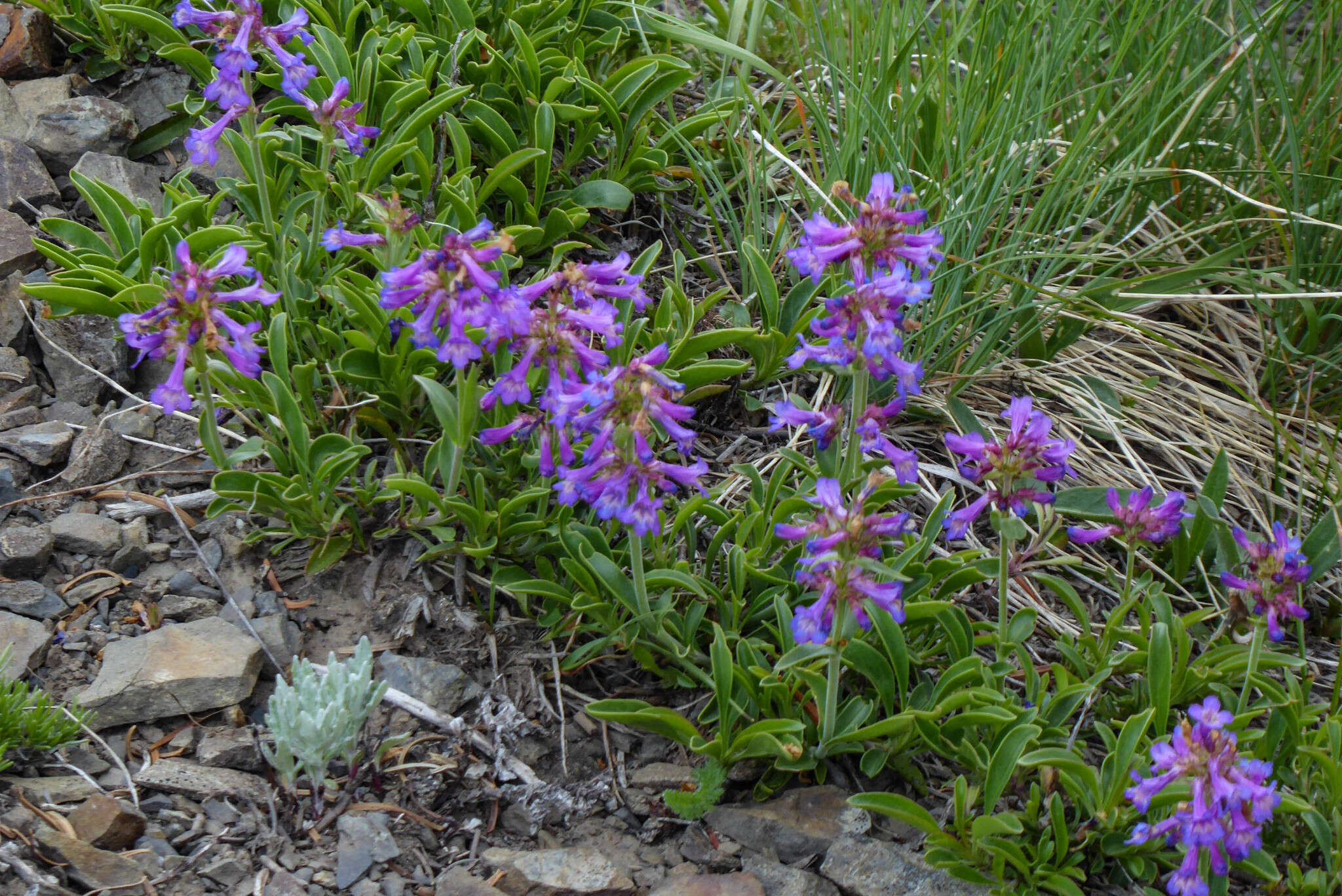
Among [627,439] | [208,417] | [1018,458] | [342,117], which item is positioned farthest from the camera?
[342,117]

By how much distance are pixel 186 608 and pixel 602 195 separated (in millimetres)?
2000

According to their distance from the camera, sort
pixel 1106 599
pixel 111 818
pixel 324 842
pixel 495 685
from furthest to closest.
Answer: pixel 1106 599
pixel 495 685
pixel 324 842
pixel 111 818

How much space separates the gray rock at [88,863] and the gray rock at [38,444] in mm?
1320

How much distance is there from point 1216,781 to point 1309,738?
2.39 ft

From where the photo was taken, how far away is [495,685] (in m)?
2.87

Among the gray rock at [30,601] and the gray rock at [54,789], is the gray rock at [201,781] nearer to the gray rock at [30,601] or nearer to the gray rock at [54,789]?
the gray rock at [54,789]

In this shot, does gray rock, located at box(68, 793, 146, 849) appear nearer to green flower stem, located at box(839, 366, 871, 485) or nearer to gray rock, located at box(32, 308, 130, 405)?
gray rock, located at box(32, 308, 130, 405)

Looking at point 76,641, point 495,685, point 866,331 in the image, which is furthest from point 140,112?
point 866,331

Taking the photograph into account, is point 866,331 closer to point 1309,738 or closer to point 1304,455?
point 1309,738

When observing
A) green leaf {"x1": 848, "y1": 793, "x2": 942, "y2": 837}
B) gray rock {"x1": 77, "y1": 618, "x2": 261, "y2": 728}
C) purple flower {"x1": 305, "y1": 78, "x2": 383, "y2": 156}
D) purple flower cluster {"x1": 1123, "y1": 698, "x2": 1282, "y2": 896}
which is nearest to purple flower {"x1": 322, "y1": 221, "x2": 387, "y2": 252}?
purple flower {"x1": 305, "y1": 78, "x2": 383, "y2": 156}

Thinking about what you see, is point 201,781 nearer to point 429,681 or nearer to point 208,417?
point 429,681

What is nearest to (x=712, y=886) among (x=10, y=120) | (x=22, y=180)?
(x=22, y=180)

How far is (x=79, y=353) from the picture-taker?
11.4 feet

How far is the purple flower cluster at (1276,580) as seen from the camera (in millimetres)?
2416
